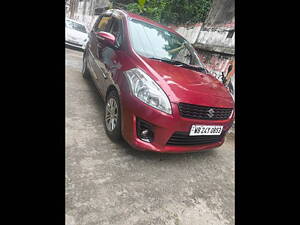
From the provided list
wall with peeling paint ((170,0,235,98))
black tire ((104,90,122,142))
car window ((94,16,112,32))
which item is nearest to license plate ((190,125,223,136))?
black tire ((104,90,122,142))

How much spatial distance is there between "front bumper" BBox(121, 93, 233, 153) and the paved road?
0.30 meters

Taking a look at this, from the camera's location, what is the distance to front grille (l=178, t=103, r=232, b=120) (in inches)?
78.4

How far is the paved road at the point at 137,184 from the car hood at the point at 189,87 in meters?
0.83

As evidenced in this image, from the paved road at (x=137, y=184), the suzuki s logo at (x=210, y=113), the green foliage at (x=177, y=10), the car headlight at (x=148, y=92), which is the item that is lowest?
the paved road at (x=137, y=184)

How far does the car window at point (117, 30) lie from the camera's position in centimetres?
271

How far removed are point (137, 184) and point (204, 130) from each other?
0.90 metres

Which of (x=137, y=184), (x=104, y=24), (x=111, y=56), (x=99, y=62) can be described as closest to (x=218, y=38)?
(x=104, y=24)

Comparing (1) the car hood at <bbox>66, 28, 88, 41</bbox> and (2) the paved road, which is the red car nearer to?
(2) the paved road

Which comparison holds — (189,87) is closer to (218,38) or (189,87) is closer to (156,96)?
(156,96)

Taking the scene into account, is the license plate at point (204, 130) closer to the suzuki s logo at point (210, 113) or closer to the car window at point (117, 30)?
the suzuki s logo at point (210, 113)

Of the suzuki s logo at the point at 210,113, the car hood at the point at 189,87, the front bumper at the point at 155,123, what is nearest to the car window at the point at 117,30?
the car hood at the point at 189,87

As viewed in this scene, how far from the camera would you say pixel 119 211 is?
63.8 inches
